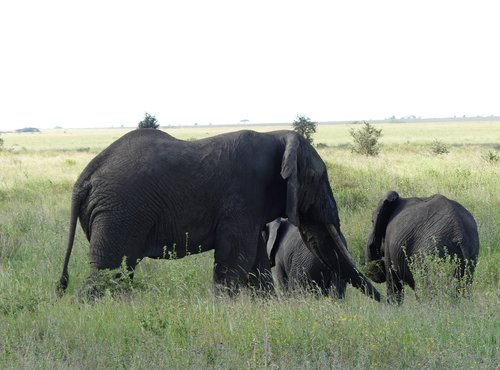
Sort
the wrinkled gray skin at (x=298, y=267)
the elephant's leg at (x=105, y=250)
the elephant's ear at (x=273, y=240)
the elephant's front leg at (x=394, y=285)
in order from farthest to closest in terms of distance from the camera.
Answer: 1. the elephant's ear at (x=273, y=240)
2. the wrinkled gray skin at (x=298, y=267)
3. the elephant's front leg at (x=394, y=285)
4. the elephant's leg at (x=105, y=250)

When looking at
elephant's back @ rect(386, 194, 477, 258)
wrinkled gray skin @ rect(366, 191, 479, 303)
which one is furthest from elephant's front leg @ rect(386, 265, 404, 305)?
elephant's back @ rect(386, 194, 477, 258)

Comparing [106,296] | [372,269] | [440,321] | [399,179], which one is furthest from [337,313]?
[399,179]

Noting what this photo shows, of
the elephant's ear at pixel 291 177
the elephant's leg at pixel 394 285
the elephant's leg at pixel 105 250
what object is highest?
the elephant's ear at pixel 291 177

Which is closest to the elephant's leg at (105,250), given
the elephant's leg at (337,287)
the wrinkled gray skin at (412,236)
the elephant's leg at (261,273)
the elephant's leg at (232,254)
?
the elephant's leg at (232,254)

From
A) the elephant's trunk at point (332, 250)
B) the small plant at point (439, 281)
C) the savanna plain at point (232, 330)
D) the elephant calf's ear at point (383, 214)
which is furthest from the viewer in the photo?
the elephant calf's ear at point (383, 214)

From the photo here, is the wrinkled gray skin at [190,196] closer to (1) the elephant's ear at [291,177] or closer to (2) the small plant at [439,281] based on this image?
(1) the elephant's ear at [291,177]

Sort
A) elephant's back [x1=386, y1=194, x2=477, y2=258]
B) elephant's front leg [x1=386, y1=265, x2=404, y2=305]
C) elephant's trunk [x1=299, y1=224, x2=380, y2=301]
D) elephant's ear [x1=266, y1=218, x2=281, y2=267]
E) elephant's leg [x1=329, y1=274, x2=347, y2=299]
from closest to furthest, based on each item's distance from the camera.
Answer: elephant's back [x1=386, y1=194, x2=477, y2=258] → elephant's trunk [x1=299, y1=224, x2=380, y2=301] → elephant's leg [x1=329, y1=274, x2=347, y2=299] → elephant's front leg [x1=386, y1=265, x2=404, y2=305] → elephant's ear [x1=266, y1=218, x2=281, y2=267]

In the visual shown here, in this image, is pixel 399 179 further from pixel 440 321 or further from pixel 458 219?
pixel 440 321

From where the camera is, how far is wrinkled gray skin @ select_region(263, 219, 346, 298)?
9.02 metres

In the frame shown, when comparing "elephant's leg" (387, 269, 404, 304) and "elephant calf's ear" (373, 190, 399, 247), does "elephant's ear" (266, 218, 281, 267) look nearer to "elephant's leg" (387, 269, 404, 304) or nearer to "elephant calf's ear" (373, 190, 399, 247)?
"elephant calf's ear" (373, 190, 399, 247)

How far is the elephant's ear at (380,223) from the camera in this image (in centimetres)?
920

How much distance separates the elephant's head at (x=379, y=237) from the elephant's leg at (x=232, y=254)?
6.60ft

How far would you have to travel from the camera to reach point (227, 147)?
7.99 metres

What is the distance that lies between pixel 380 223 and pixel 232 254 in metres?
2.28
